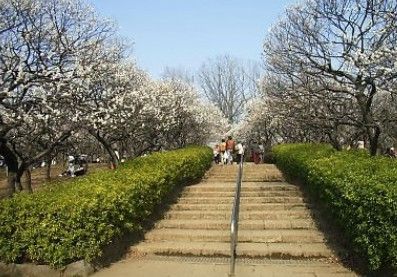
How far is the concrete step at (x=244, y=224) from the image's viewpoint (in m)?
9.22

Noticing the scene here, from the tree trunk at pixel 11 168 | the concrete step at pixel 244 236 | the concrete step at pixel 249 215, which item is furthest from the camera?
the tree trunk at pixel 11 168

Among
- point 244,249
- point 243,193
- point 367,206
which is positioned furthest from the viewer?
point 243,193

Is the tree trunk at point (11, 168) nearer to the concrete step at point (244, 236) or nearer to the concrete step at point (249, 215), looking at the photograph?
the concrete step at point (249, 215)

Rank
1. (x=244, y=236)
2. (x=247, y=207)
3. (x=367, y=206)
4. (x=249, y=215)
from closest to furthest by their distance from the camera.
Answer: (x=367, y=206)
(x=244, y=236)
(x=249, y=215)
(x=247, y=207)

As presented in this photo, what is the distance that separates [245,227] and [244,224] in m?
0.09

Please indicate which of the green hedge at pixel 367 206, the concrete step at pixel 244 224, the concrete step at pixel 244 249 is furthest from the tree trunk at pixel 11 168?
the green hedge at pixel 367 206

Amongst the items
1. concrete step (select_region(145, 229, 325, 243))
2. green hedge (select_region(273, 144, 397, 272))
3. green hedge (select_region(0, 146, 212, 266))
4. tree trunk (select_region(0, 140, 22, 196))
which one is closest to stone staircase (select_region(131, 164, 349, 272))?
concrete step (select_region(145, 229, 325, 243))

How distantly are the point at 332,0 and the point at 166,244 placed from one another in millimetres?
Answer: 10685

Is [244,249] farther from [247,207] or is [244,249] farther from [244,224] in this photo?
[247,207]

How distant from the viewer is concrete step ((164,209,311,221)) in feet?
32.3

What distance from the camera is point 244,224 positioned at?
9.38 m

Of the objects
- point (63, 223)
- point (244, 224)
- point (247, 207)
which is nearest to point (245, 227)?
point (244, 224)

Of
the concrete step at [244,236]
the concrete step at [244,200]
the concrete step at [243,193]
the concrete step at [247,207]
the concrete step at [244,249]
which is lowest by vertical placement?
the concrete step at [244,249]

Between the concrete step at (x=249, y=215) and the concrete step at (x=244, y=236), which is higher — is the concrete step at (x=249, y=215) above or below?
above
